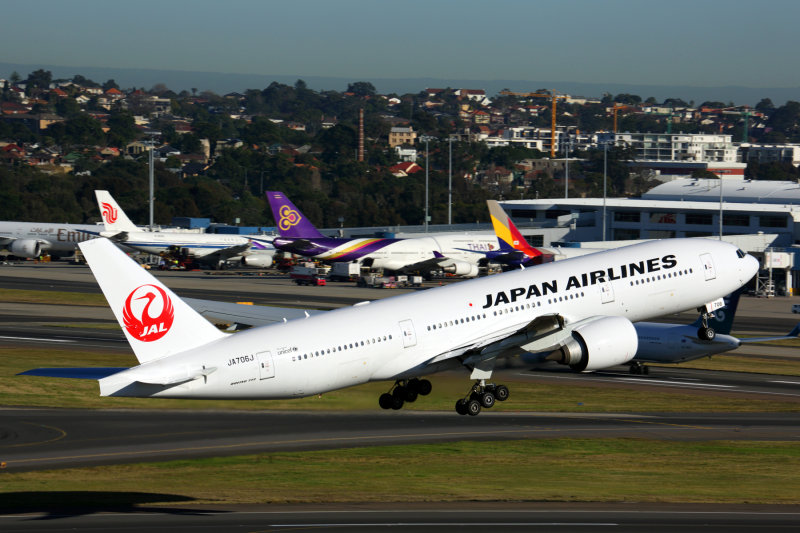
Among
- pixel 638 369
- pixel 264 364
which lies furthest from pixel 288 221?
pixel 264 364

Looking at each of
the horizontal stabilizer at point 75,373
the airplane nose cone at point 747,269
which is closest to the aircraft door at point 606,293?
the airplane nose cone at point 747,269

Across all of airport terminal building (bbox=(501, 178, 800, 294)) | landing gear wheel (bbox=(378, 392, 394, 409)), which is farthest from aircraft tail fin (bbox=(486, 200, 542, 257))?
landing gear wheel (bbox=(378, 392, 394, 409))

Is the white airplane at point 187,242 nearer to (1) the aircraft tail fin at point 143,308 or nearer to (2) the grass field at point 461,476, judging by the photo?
(2) the grass field at point 461,476

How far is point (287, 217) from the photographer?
13862cm

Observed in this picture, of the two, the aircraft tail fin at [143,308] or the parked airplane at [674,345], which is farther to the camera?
the parked airplane at [674,345]

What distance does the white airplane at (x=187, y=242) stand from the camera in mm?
151750

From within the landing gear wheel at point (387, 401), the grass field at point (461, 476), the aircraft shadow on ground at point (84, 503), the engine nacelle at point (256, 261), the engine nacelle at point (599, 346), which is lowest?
the engine nacelle at point (256, 261)

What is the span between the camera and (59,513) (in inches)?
1946

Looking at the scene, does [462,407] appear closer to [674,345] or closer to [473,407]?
[473,407]

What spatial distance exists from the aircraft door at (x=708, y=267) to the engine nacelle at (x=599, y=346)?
786 centimetres

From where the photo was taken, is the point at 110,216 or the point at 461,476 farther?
the point at 110,216

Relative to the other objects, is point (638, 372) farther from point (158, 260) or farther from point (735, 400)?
point (158, 260)

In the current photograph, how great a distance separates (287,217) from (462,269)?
25.3m

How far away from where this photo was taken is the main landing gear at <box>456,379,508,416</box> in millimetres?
48781
